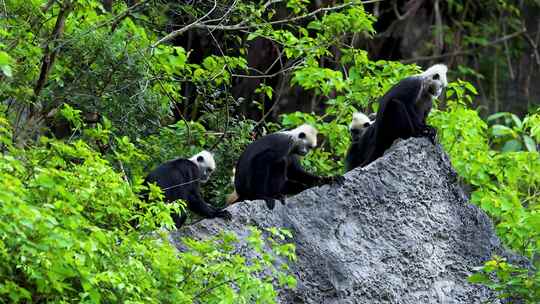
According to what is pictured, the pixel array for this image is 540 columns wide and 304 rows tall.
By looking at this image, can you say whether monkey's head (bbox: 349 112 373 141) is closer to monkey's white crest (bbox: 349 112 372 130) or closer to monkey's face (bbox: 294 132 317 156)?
monkey's white crest (bbox: 349 112 372 130)

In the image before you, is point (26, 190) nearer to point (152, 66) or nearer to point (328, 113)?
point (152, 66)

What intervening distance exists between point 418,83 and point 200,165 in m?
1.99

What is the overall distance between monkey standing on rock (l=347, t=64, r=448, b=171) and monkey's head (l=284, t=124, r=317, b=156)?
0.50 m

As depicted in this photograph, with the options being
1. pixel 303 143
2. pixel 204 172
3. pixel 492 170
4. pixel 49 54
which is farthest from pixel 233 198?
pixel 492 170

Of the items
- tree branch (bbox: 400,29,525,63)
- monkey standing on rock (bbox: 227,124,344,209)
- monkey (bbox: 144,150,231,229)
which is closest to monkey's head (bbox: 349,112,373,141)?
monkey standing on rock (bbox: 227,124,344,209)

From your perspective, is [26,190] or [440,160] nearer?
[26,190]

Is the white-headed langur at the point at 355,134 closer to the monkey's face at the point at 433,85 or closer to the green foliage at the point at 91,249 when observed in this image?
the monkey's face at the point at 433,85

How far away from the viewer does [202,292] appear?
588cm

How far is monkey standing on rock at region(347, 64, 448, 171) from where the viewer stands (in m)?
8.89

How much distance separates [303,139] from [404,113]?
88 centimetres

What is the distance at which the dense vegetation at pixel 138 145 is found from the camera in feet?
17.1

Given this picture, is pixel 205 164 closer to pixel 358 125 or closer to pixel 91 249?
pixel 358 125

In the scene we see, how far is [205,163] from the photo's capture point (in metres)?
9.12

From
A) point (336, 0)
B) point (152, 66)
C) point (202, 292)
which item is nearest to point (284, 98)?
point (336, 0)
